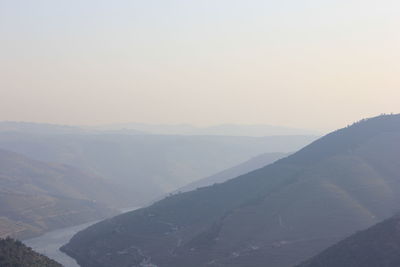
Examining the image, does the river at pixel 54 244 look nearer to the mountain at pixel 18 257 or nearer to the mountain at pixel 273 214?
the mountain at pixel 273 214

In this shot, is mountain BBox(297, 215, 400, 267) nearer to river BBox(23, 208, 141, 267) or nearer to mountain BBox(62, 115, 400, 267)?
mountain BBox(62, 115, 400, 267)

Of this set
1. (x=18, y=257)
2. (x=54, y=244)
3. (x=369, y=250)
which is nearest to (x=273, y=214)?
(x=369, y=250)

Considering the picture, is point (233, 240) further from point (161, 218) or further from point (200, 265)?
point (161, 218)

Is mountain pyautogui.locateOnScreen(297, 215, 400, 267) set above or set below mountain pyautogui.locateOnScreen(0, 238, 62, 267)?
below

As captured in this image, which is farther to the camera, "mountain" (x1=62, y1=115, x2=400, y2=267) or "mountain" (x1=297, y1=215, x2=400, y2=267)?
"mountain" (x1=62, y1=115, x2=400, y2=267)

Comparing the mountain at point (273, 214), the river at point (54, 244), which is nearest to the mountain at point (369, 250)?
the mountain at point (273, 214)

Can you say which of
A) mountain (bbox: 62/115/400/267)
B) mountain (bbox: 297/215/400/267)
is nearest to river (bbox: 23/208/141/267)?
mountain (bbox: 62/115/400/267)
